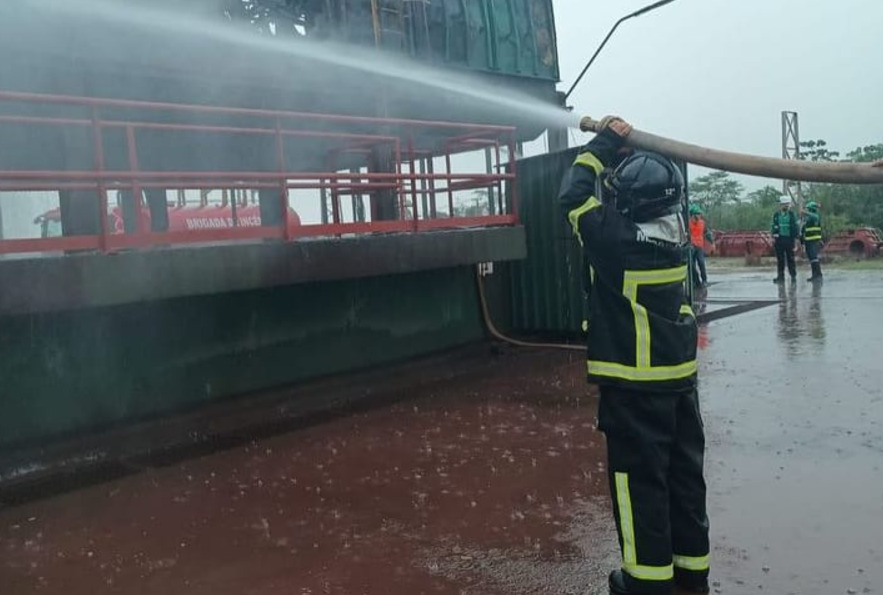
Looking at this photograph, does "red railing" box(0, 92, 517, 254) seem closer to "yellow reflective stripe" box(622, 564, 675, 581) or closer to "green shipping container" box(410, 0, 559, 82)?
"green shipping container" box(410, 0, 559, 82)

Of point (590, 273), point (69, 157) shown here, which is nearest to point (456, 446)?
point (590, 273)

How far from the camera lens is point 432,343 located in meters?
9.01

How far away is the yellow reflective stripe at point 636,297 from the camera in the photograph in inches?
125

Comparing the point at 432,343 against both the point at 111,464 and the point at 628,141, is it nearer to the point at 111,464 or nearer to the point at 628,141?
the point at 111,464

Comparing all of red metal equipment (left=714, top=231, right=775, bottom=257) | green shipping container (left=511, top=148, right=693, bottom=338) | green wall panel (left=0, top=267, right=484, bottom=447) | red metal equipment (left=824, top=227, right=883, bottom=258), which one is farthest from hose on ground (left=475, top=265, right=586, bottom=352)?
red metal equipment (left=714, top=231, right=775, bottom=257)

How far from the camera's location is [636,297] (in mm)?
3221

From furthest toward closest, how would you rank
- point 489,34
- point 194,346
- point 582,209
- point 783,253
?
point 783,253, point 489,34, point 194,346, point 582,209

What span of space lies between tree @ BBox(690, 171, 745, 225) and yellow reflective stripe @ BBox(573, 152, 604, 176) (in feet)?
128

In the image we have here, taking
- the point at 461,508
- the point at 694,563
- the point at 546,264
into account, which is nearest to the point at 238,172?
the point at 461,508

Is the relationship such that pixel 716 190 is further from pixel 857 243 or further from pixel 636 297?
pixel 636 297

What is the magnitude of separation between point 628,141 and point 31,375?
4482 millimetres

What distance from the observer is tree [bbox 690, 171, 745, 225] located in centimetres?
4209

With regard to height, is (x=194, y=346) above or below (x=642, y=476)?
above

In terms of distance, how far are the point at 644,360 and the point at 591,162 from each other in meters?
0.83
